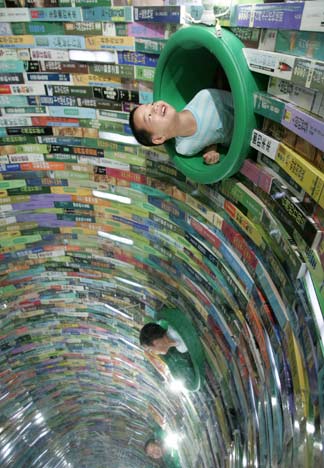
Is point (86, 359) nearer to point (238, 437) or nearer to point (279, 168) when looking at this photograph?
point (238, 437)

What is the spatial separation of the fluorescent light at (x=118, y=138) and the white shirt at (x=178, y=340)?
115 centimetres

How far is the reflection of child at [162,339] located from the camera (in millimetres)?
2213

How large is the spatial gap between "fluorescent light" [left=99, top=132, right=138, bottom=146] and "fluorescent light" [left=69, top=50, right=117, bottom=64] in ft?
1.15

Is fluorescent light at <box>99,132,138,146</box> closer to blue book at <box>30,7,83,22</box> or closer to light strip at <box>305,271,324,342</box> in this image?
blue book at <box>30,7,83,22</box>

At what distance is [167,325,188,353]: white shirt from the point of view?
219 cm

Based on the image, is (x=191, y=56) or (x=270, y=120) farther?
(x=191, y=56)

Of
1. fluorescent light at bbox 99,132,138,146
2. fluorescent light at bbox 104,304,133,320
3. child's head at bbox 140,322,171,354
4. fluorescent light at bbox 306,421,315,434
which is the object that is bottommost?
fluorescent light at bbox 104,304,133,320

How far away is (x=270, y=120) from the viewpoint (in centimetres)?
106

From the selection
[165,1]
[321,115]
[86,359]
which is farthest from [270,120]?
[86,359]

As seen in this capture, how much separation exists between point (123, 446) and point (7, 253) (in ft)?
11.6

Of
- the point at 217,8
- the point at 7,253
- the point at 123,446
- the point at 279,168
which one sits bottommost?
the point at 123,446

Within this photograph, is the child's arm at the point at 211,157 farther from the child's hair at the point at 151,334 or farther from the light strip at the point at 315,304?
the child's hair at the point at 151,334

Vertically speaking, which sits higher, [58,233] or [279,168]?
[279,168]

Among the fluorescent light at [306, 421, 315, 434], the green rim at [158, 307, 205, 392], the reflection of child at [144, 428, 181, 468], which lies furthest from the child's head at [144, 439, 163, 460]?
the fluorescent light at [306, 421, 315, 434]
